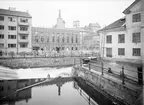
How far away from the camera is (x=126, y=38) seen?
1089 centimetres

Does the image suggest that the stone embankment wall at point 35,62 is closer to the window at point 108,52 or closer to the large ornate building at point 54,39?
the window at point 108,52

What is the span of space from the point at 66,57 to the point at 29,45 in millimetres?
8048

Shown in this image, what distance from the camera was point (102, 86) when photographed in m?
6.59

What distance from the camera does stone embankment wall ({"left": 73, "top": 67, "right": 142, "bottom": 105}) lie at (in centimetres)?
445

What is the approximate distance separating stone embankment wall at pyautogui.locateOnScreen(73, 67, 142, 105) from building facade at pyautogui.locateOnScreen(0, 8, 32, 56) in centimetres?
1589

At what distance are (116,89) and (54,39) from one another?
2402 centimetres

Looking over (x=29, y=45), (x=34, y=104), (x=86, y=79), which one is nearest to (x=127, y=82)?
(x=86, y=79)

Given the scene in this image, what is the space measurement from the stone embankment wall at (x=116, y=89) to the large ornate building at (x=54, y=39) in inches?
723

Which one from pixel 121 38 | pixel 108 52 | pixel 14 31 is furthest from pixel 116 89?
pixel 14 31

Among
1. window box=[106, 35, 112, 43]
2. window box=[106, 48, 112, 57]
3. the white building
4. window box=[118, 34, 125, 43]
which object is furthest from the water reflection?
window box=[106, 35, 112, 43]

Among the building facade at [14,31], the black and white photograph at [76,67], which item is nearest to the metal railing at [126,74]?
the black and white photograph at [76,67]

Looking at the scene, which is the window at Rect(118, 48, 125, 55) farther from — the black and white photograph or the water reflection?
the water reflection

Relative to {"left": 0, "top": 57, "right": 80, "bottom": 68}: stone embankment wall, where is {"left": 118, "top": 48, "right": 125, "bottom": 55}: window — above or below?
above

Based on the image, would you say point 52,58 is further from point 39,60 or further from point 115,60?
point 115,60
